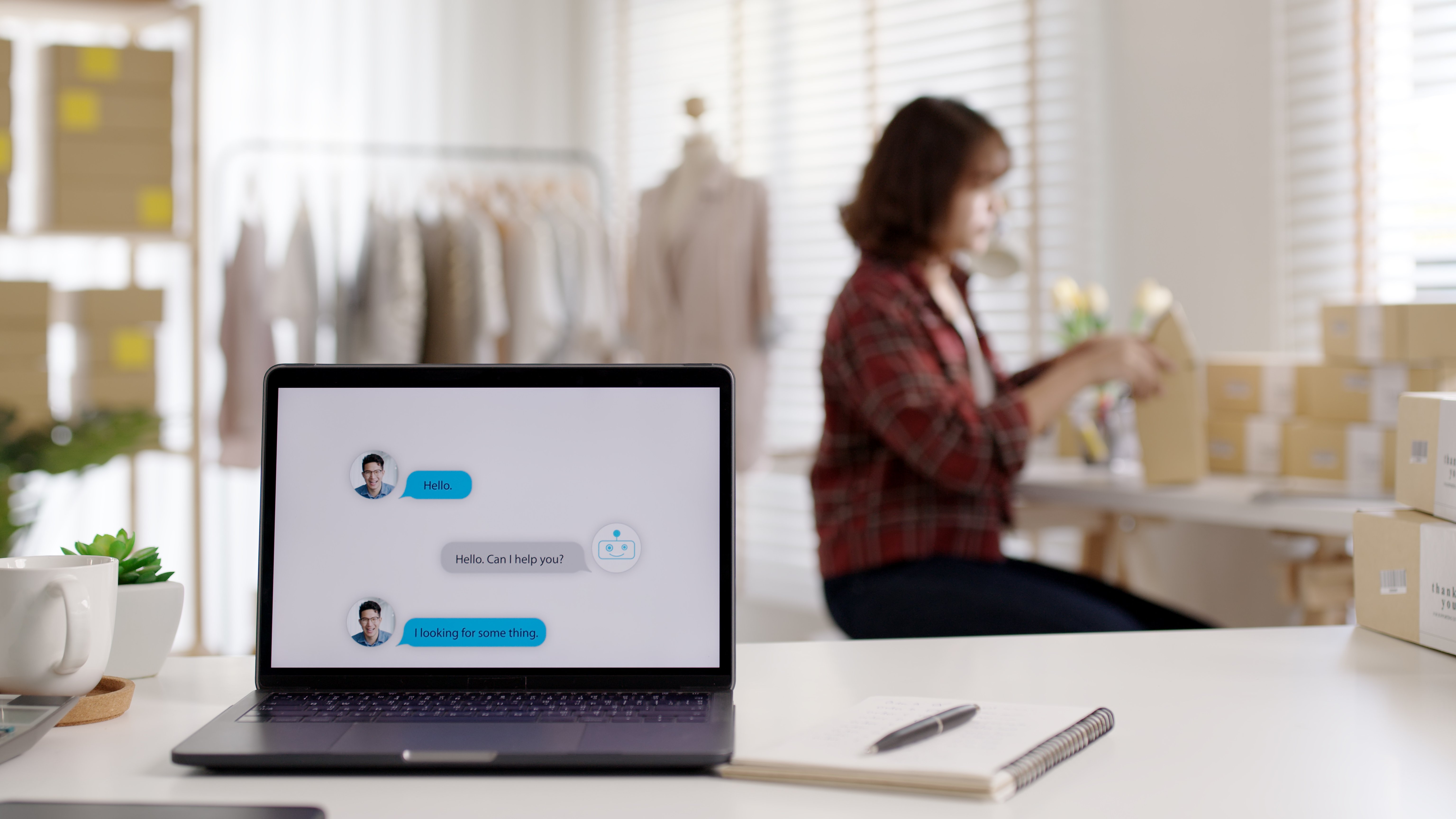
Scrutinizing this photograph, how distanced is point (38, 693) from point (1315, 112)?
251 cm

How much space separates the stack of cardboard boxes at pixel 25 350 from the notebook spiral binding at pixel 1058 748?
2515 millimetres

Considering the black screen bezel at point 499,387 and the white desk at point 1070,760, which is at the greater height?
the black screen bezel at point 499,387

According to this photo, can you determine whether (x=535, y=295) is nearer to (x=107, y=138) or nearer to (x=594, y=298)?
(x=594, y=298)

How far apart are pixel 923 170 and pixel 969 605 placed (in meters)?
0.69

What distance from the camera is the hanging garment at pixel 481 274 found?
317 cm

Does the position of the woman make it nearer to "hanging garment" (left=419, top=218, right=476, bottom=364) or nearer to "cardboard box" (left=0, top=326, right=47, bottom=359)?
"hanging garment" (left=419, top=218, right=476, bottom=364)

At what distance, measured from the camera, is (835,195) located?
3.46 m

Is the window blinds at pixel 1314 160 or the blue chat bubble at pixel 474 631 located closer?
the blue chat bubble at pixel 474 631

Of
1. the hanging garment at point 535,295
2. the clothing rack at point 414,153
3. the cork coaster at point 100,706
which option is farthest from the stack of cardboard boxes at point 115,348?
the cork coaster at point 100,706

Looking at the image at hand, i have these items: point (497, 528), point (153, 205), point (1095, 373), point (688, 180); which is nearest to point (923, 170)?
point (1095, 373)

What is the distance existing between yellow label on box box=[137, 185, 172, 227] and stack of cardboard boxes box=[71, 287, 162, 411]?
157mm

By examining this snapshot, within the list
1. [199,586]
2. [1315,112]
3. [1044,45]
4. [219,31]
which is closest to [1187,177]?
[1315,112]

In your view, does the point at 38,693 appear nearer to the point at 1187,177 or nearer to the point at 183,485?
the point at 1187,177

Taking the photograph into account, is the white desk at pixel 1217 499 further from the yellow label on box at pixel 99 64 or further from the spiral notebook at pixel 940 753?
the yellow label on box at pixel 99 64
